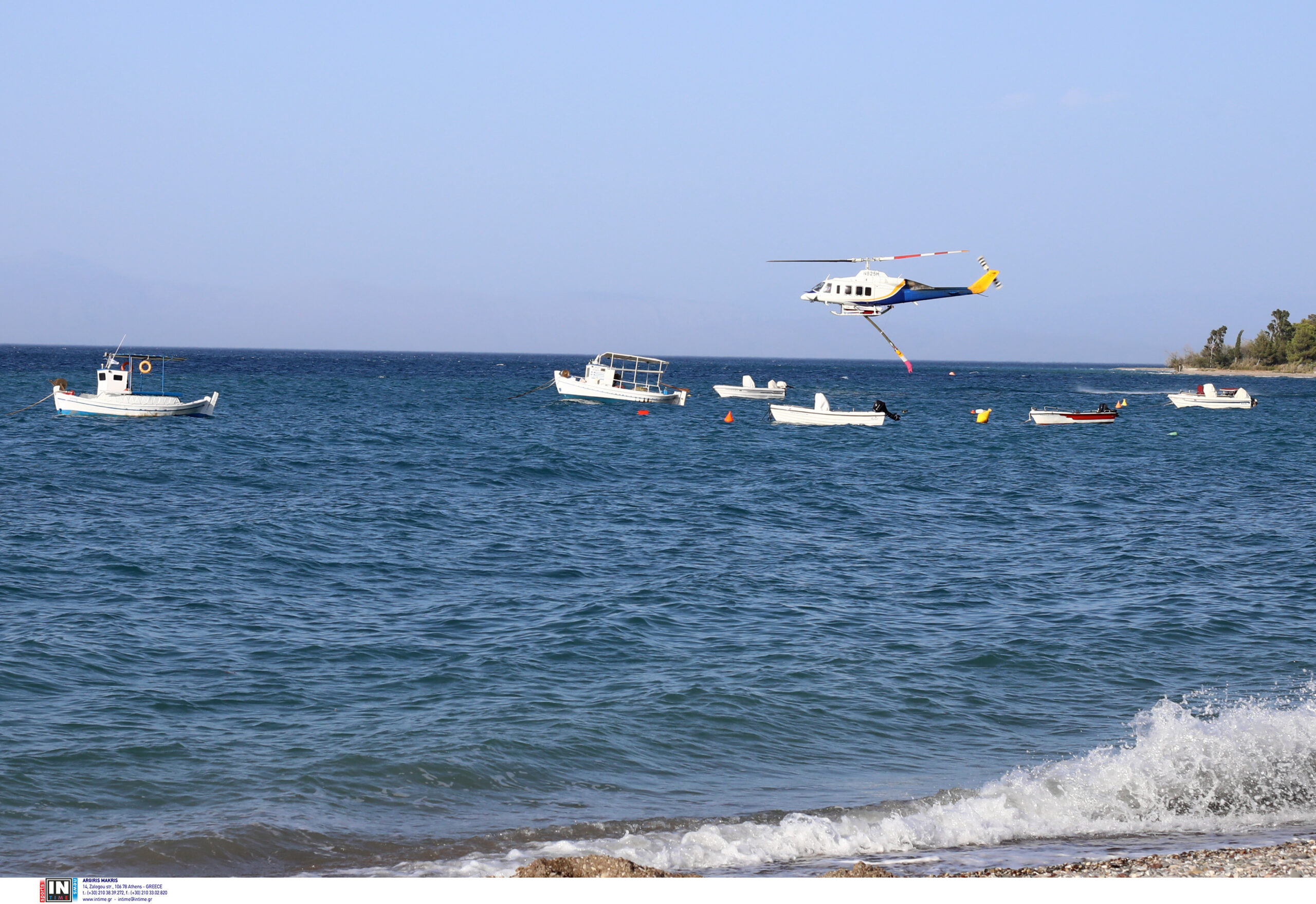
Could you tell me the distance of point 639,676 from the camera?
630 inches

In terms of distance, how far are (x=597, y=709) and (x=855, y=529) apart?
16625mm

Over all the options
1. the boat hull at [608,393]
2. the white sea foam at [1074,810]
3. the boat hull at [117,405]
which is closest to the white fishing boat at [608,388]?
the boat hull at [608,393]

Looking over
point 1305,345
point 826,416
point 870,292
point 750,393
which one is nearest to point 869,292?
point 870,292

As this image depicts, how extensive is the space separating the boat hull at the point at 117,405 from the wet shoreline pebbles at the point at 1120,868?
58.9m

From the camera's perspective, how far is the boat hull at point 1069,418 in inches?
2960

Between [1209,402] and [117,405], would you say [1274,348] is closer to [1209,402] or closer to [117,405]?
[1209,402]

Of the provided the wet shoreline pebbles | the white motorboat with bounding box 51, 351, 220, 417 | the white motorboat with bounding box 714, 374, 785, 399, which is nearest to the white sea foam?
the wet shoreline pebbles

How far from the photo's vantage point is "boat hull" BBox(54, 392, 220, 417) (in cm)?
6075

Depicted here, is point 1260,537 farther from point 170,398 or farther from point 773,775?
point 170,398

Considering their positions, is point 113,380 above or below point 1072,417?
below

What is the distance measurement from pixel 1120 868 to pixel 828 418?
60.3m

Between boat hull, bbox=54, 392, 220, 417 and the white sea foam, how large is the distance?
190ft
